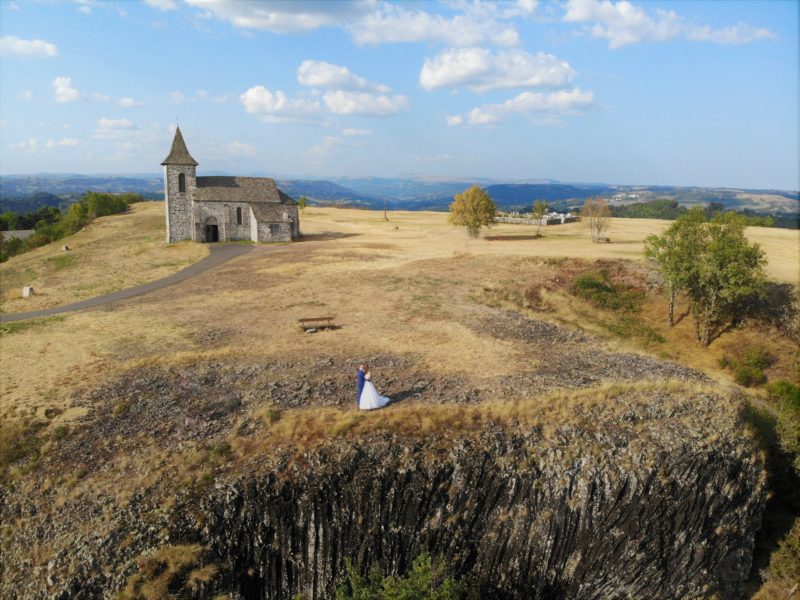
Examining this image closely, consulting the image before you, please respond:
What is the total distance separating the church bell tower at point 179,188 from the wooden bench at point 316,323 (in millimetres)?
35626

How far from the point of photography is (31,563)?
15375 millimetres

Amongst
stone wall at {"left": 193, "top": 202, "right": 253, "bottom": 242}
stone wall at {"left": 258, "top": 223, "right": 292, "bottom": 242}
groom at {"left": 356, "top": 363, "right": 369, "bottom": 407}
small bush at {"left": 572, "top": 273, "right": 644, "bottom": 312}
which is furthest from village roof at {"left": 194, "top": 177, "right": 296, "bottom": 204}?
groom at {"left": 356, "top": 363, "right": 369, "bottom": 407}

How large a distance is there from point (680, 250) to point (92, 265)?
172ft

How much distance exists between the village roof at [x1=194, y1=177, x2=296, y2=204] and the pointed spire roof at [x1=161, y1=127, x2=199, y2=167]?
3023 mm

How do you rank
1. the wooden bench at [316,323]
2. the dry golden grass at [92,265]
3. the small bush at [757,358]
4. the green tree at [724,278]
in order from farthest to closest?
the dry golden grass at [92,265] < the green tree at [724,278] < the small bush at [757,358] < the wooden bench at [316,323]

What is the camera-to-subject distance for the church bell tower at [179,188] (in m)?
57.6

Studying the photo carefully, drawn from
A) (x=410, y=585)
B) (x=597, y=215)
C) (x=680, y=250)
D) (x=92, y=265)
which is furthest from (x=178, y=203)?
(x=410, y=585)

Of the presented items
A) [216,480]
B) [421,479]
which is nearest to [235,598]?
[216,480]

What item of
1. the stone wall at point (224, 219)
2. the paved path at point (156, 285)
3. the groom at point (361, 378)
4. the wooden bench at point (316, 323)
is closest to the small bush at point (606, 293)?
the wooden bench at point (316, 323)

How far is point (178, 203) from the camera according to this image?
2317 inches

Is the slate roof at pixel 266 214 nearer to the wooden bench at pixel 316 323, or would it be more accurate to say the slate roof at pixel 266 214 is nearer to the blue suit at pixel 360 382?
the wooden bench at pixel 316 323

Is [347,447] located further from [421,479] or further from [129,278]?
[129,278]

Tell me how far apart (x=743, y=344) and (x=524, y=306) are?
579 inches

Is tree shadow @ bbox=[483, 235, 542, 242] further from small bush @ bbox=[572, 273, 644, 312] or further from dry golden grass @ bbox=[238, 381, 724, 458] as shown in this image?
dry golden grass @ bbox=[238, 381, 724, 458]
